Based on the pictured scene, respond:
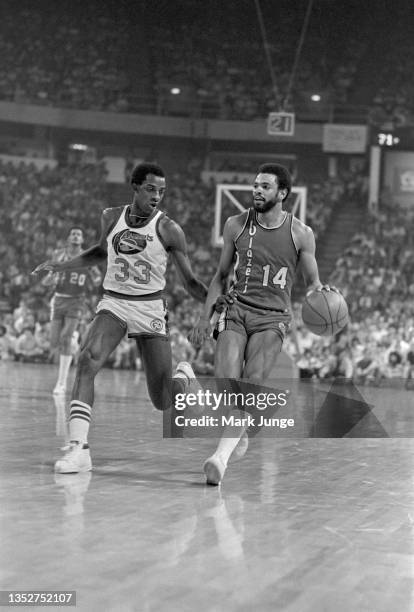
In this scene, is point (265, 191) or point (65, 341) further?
point (65, 341)

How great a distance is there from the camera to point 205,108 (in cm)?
3412

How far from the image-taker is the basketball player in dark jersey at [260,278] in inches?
232

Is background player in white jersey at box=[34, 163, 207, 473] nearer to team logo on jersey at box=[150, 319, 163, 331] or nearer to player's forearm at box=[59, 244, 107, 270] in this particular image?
team logo on jersey at box=[150, 319, 163, 331]

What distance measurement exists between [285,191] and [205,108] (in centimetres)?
2864

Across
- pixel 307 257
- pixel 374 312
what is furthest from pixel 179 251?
pixel 374 312

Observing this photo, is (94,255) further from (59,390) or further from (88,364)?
(59,390)

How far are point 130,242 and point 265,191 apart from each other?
0.90 m

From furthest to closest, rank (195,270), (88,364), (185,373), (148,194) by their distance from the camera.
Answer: (195,270)
(185,373)
(148,194)
(88,364)

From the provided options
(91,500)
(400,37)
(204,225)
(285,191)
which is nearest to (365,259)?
(204,225)

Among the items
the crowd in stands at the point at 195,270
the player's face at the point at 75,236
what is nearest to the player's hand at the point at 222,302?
the player's face at the point at 75,236

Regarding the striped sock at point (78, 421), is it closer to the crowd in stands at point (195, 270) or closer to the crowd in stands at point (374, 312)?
the crowd in stands at point (374, 312)

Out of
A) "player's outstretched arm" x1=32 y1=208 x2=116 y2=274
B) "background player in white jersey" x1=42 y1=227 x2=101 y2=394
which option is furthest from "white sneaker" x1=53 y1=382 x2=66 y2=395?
"player's outstretched arm" x1=32 y1=208 x2=116 y2=274

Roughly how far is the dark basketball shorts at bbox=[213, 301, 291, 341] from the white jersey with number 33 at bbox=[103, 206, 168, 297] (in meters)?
0.50

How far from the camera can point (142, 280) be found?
6.12m
